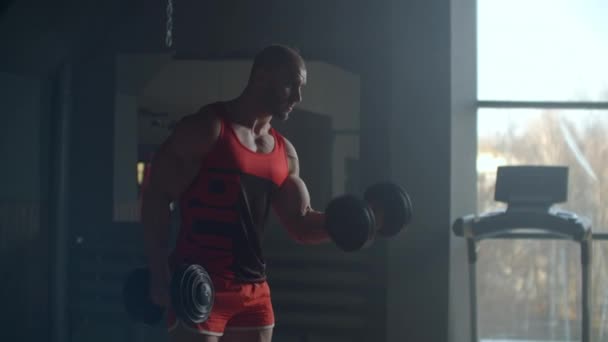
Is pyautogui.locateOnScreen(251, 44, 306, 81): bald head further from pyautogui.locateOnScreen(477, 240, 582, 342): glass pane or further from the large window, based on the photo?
pyautogui.locateOnScreen(477, 240, 582, 342): glass pane

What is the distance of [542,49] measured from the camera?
4.25m

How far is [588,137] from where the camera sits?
422 cm

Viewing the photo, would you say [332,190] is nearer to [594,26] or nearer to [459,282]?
[459,282]

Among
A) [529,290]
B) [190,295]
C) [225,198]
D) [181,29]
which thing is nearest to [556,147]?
[529,290]

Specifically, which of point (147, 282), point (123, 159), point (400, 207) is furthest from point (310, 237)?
point (123, 159)

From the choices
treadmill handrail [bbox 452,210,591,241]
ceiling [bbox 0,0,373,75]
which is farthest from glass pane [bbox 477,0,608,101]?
treadmill handrail [bbox 452,210,591,241]

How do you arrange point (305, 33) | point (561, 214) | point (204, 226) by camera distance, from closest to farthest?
point (204, 226)
point (561, 214)
point (305, 33)

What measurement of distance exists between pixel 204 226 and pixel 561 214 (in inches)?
72.8

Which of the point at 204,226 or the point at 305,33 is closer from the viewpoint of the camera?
the point at 204,226

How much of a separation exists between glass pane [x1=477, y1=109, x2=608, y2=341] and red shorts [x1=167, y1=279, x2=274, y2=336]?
7.32ft

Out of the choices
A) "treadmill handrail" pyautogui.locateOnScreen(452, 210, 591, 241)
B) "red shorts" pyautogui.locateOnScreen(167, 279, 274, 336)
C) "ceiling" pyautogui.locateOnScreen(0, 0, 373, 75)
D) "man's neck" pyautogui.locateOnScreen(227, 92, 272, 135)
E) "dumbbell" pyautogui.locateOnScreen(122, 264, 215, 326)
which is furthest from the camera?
"ceiling" pyautogui.locateOnScreen(0, 0, 373, 75)

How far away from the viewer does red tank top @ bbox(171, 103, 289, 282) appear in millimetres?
2189

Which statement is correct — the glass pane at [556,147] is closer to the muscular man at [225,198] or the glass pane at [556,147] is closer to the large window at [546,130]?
the large window at [546,130]

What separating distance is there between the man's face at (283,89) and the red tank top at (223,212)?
0.41 feet
